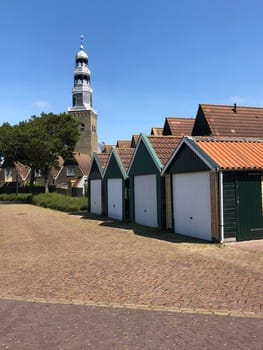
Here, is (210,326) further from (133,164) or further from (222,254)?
(133,164)

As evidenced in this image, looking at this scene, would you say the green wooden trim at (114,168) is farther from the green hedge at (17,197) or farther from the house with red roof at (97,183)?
the green hedge at (17,197)

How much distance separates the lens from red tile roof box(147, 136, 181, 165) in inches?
662

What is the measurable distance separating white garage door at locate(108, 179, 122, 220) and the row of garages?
6.87 ft

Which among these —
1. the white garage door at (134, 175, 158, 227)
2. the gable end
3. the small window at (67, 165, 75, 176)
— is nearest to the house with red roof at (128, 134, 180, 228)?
the white garage door at (134, 175, 158, 227)

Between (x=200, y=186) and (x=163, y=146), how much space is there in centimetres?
474

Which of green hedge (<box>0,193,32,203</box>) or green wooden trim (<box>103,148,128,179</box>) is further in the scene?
green hedge (<box>0,193,32,203</box>)

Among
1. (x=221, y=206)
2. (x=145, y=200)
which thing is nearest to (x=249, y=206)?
(x=221, y=206)

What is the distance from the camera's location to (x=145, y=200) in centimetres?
1780

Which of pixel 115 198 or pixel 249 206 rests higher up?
pixel 115 198

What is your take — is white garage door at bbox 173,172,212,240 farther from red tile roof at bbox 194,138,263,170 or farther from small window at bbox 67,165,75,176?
small window at bbox 67,165,75,176

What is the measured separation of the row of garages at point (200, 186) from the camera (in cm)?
1218

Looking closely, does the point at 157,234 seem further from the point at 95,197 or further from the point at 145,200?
the point at 95,197

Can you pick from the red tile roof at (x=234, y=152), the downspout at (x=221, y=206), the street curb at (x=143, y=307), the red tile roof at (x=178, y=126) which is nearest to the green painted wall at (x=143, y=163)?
the red tile roof at (x=234, y=152)

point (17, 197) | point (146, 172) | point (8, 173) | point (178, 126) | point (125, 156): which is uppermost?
point (178, 126)
